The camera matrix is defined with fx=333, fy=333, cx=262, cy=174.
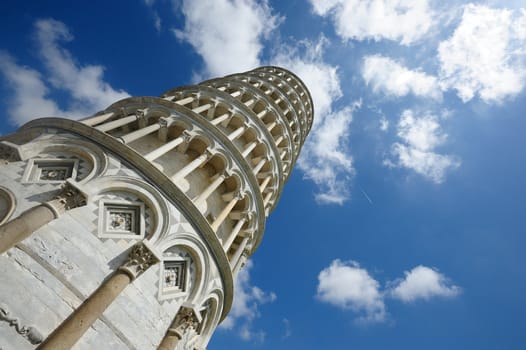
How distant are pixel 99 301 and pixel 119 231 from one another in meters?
2.03

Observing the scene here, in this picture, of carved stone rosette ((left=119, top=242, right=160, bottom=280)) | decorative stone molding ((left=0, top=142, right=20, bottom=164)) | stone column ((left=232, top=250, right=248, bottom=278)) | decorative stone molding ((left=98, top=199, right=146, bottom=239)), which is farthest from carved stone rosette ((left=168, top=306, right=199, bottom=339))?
decorative stone molding ((left=0, top=142, right=20, bottom=164))

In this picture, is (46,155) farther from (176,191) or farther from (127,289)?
(127,289)

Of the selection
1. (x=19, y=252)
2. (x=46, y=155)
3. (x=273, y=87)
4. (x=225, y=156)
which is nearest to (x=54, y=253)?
(x=19, y=252)

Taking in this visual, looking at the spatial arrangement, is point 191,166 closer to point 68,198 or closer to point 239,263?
point 68,198

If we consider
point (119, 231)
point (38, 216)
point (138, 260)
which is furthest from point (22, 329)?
point (119, 231)

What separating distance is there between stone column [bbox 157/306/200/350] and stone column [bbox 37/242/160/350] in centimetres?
167

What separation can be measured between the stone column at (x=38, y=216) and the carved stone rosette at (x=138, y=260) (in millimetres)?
1695

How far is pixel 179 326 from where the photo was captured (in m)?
8.40

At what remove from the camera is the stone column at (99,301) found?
602cm

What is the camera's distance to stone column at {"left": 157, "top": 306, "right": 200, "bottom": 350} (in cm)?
804

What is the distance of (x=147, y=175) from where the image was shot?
9.73 m

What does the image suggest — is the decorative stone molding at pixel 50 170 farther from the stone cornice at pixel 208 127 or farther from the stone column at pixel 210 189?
the stone cornice at pixel 208 127

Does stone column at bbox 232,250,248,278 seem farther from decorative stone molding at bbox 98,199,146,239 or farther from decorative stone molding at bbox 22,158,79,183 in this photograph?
decorative stone molding at bbox 22,158,79,183

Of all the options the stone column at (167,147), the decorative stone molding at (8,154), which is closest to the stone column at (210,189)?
the stone column at (167,147)
